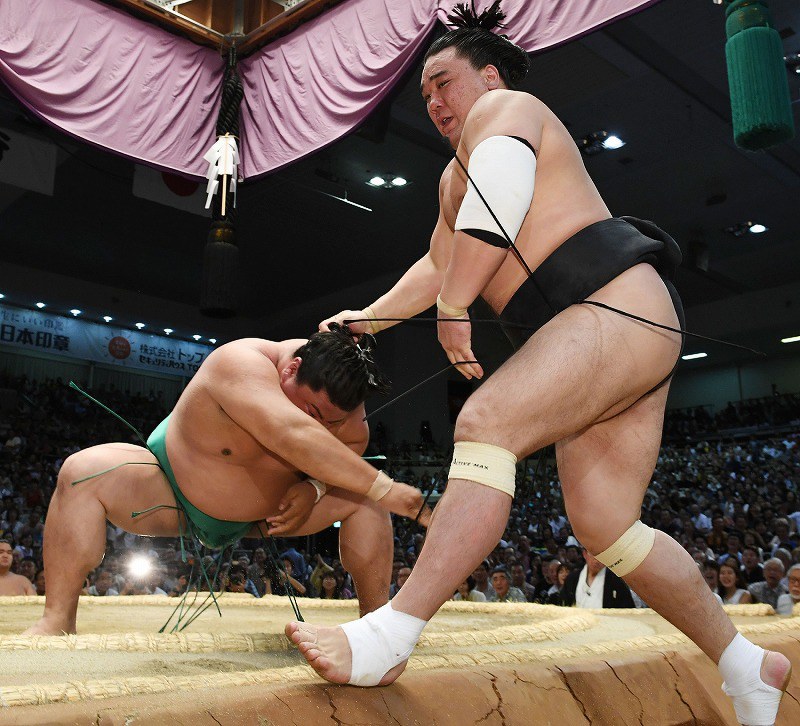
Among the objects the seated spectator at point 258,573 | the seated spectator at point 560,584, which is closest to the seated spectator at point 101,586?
the seated spectator at point 258,573

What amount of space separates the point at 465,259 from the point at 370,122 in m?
2.47

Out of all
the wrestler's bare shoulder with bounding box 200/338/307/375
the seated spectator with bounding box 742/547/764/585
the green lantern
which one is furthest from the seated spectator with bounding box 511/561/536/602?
the wrestler's bare shoulder with bounding box 200/338/307/375

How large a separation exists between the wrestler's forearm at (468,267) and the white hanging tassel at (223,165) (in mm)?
2279

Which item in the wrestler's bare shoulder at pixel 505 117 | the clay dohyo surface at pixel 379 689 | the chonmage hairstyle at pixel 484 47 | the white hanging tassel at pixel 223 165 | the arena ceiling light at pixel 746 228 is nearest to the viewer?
the clay dohyo surface at pixel 379 689

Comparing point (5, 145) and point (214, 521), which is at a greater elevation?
point (5, 145)

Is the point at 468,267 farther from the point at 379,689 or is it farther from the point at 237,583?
the point at 237,583

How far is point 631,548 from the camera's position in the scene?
0.95 m

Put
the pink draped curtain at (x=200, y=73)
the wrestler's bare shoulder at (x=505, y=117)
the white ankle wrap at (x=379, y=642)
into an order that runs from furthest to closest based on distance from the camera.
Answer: the pink draped curtain at (x=200, y=73), the wrestler's bare shoulder at (x=505, y=117), the white ankle wrap at (x=379, y=642)

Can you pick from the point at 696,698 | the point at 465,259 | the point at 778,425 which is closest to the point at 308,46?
the point at 465,259

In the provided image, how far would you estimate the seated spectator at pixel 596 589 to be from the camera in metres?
3.38

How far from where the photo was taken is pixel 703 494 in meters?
8.69

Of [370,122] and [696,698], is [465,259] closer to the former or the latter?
[696,698]

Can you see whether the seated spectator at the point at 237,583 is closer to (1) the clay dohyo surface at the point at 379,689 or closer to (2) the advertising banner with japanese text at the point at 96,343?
(1) the clay dohyo surface at the point at 379,689

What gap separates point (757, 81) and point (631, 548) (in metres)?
1.64
